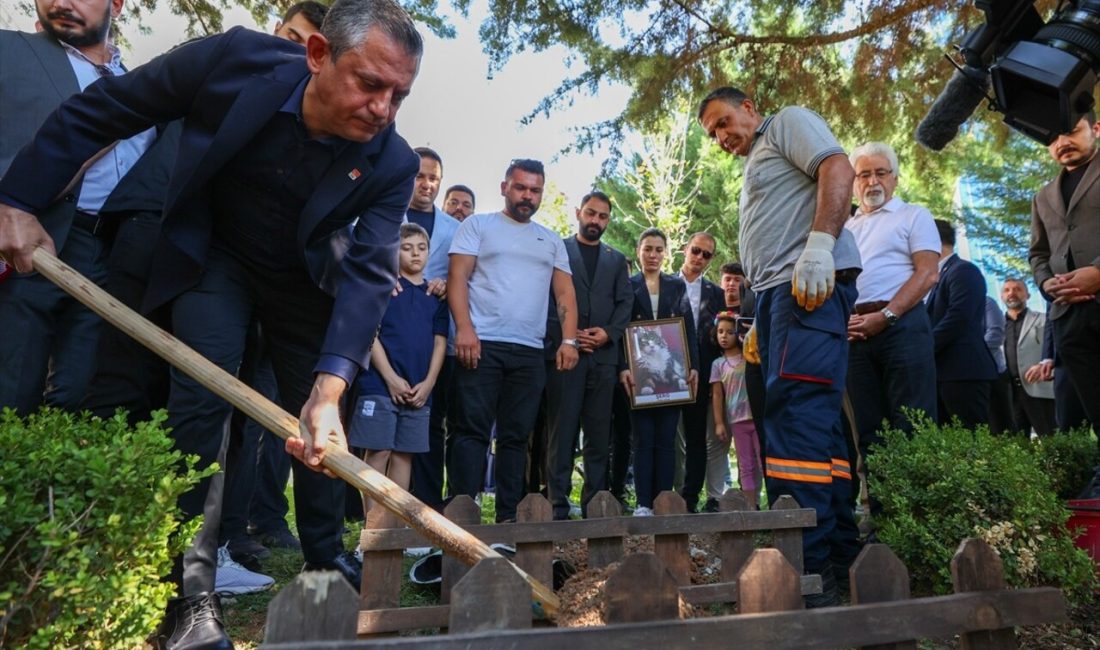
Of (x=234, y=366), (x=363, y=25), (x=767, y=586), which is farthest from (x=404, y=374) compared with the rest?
(x=767, y=586)

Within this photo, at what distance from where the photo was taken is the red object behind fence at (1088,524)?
359 cm

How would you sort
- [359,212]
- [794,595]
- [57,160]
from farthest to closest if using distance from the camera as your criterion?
[359,212] < [57,160] < [794,595]

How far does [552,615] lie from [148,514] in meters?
1.14

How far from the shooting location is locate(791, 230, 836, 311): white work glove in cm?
339

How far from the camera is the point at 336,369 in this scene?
2.66 m

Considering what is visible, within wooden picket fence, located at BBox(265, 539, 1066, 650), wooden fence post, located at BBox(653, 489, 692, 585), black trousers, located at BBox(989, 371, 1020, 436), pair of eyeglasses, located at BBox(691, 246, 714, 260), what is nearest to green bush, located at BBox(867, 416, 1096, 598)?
wooden fence post, located at BBox(653, 489, 692, 585)

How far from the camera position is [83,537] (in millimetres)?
1914

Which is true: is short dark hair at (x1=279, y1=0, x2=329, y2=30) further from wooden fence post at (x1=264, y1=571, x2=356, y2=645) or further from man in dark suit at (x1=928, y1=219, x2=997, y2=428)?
man in dark suit at (x1=928, y1=219, x2=997, y2=428)

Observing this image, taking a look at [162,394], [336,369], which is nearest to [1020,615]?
[336,369]

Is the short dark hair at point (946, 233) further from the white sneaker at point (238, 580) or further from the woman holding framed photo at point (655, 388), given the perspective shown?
the white sneaker at point (238, 580)

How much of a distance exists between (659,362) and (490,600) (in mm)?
4580

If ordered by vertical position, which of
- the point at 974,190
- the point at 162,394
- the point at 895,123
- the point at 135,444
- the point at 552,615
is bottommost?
the point at 552,615

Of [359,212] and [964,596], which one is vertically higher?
[359,212]

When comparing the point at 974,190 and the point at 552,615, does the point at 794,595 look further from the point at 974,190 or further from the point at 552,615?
the point at 974,190
